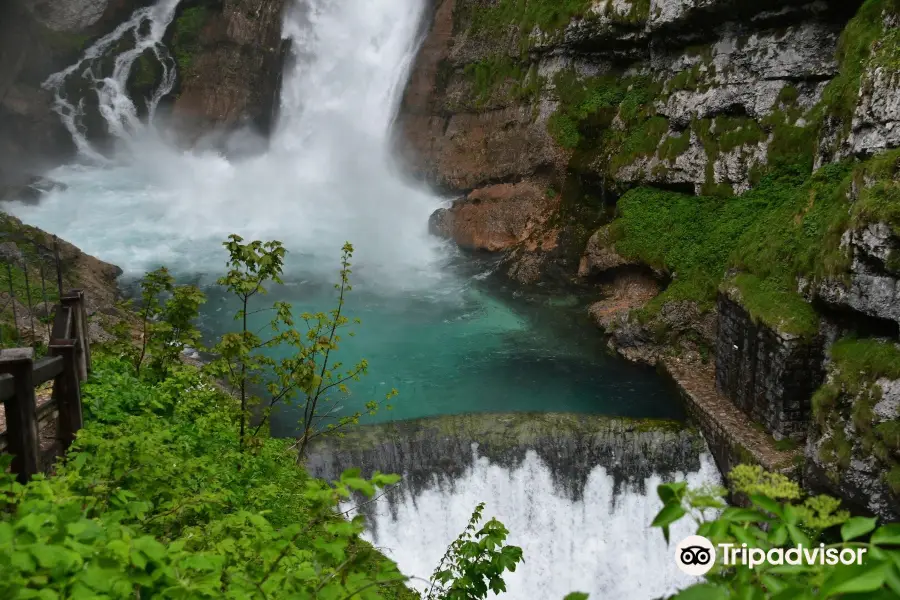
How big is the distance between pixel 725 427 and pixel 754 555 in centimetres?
1163

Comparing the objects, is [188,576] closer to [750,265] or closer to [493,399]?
[493,399]

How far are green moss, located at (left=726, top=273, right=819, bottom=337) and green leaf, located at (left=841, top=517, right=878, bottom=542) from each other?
1129cm

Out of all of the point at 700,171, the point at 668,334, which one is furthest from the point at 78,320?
the point at 700,171

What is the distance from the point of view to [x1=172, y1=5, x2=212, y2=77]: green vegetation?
2983 cm

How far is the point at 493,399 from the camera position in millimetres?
14711

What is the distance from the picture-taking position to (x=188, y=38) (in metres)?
29.9

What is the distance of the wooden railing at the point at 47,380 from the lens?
4.20 m

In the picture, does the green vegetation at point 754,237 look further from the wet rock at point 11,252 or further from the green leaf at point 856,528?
the wet rock at point 11,252

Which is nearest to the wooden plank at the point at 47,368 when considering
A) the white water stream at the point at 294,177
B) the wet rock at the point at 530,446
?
the wet rock at the point at 530,446

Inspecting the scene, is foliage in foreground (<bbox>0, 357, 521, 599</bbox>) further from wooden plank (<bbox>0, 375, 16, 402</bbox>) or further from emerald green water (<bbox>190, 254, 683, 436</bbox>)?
emerald green water (<bbox>190, 254, 683, 436</bbox>)

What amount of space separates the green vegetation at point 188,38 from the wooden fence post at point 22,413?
95.6 feet

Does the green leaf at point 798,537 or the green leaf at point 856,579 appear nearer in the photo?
the green leaf at point 856,579

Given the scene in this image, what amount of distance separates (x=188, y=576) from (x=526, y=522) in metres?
10.3

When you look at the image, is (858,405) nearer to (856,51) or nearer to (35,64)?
(856,51)
